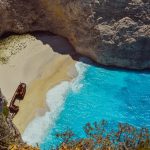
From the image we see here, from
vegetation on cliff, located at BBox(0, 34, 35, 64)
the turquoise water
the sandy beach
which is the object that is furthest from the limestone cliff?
vegetation on cliff, located at BBox(0, 34, 35, 64)

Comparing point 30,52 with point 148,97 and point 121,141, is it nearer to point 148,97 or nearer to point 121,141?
point 148,97

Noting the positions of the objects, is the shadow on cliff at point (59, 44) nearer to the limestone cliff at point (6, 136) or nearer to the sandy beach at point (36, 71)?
the sandy beach at point (36, 71)

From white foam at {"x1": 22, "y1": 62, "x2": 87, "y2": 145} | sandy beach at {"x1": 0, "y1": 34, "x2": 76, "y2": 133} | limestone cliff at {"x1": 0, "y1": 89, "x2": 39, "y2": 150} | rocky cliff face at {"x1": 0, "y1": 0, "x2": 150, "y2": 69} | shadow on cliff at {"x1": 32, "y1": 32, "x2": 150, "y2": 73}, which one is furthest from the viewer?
shadow on cliff at {"x1": 32, "y1": 32, "x2": 150, "y2": 73}

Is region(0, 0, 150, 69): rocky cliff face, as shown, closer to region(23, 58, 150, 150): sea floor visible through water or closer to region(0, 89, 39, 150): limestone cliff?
region(23, 58, 150, 150): sea floor visible through water

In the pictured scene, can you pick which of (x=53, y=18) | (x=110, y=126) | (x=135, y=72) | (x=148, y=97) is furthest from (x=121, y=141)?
(x=53, y=18)

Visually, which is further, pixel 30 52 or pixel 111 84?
pixel 30 52

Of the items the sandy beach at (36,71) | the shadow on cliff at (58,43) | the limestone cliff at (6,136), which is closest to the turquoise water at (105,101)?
the sandy beach at (36,71)

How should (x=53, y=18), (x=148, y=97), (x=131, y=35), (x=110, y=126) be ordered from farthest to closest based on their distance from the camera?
(x=53, y=18)
(x=131, y=35)
(x=148, y=97)
(x=110, y=126)
